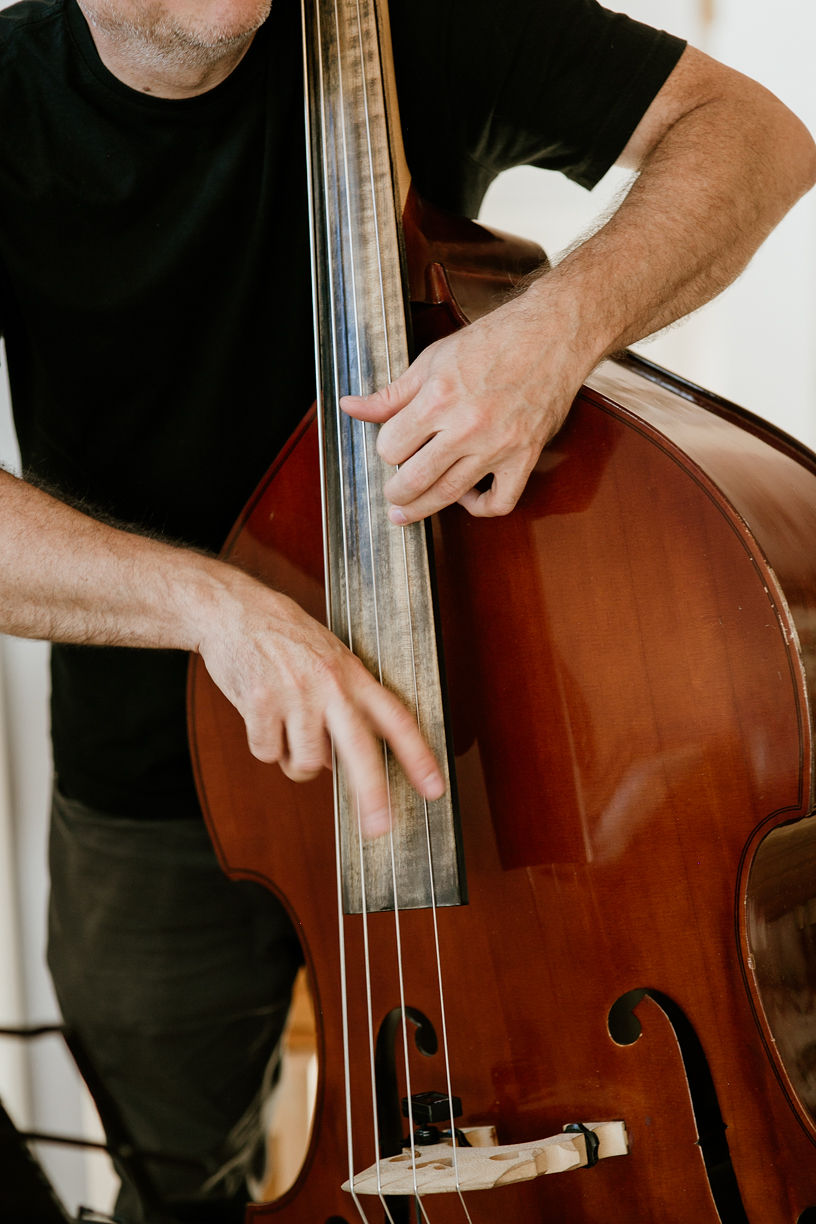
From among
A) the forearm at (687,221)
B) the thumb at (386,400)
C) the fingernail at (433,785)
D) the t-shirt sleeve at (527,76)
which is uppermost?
the t-shirt sleeve at (527,76)

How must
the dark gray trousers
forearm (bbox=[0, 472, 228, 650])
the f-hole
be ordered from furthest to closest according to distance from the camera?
1. the dark gray trousers
2. forearm (bbox=[0, 472, 228, 650])
3. the f-hole

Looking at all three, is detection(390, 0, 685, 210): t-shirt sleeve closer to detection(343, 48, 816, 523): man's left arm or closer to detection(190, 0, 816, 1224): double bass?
detection(343, 48, 816, 523): man's left arm

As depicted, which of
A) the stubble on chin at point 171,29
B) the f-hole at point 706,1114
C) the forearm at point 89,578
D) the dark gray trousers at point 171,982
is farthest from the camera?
the dark gray trousers at point 171,982

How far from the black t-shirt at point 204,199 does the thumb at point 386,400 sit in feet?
1.07

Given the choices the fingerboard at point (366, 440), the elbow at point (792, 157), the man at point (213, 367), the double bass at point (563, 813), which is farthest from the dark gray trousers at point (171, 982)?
the elbow at point (792, 157)

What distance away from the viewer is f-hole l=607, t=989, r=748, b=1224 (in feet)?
2.21

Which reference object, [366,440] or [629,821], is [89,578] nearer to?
[366,440]

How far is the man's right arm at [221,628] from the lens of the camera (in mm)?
721

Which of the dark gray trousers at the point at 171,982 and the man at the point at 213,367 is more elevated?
the man at the point at 213,367

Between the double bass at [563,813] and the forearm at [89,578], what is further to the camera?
the forearm at [89,578]

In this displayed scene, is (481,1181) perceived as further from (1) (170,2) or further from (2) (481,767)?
(1) (170,2)

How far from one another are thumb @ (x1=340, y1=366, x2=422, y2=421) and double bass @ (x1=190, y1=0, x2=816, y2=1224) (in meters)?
0.03

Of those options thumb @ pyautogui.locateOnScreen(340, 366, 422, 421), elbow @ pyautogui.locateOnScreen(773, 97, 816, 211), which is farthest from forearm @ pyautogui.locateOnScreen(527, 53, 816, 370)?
thumb @ pyautogui.locateOnScreen(340, 366, 422, 421)

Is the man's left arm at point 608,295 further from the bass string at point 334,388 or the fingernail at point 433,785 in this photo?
the fingernail at point 433,785
